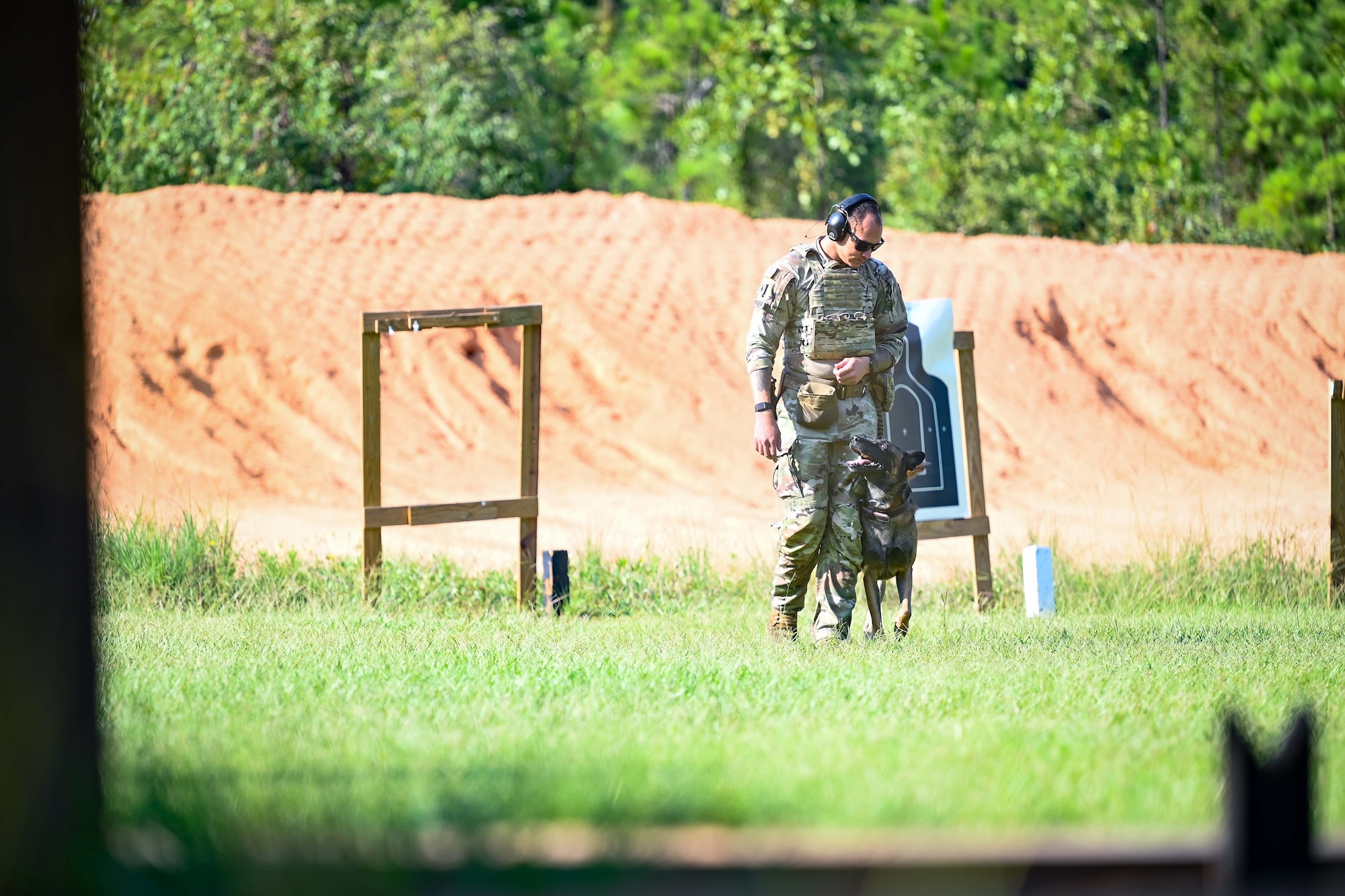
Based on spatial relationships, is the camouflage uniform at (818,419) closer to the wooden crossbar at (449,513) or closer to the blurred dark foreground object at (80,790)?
the wooden crossbar at (449,513)

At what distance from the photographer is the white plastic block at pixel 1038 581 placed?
9.14 meters

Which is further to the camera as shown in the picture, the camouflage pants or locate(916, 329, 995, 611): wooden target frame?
locate(916, 329, 995, 611): wooden target frame

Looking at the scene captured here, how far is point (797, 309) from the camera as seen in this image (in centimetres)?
750

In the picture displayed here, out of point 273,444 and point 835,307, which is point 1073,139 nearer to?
point 273,444

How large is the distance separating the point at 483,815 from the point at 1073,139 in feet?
97.3

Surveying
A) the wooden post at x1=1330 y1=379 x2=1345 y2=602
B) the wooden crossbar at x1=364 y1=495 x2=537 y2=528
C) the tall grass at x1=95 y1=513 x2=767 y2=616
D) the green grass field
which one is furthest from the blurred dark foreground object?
the wooden post at x1=1330 y1=379 x2=1345 y2=602

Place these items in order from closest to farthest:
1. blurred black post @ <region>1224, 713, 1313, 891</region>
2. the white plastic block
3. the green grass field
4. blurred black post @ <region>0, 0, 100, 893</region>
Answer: blurred black post @ <region>1224, 713, 1313, 891</region>
blurred black post @ <region>0, 0, 100, 893</region>
the green grass field
the white plastic block

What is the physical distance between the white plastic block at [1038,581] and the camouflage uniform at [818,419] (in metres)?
2.19

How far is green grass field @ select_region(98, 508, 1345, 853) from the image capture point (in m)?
3.67

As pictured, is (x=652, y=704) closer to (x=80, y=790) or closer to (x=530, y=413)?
(x=80, y=790)

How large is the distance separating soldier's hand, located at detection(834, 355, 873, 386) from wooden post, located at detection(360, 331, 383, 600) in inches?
140

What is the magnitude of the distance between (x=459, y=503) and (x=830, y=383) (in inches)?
131

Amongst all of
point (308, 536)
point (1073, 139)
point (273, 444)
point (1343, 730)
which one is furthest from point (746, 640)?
point (1073, 139)

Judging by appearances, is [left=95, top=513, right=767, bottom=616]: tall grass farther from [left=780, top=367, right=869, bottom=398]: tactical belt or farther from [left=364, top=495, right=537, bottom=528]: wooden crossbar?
[left=780, top=367, right=869, bottom=398]: tactical belt
